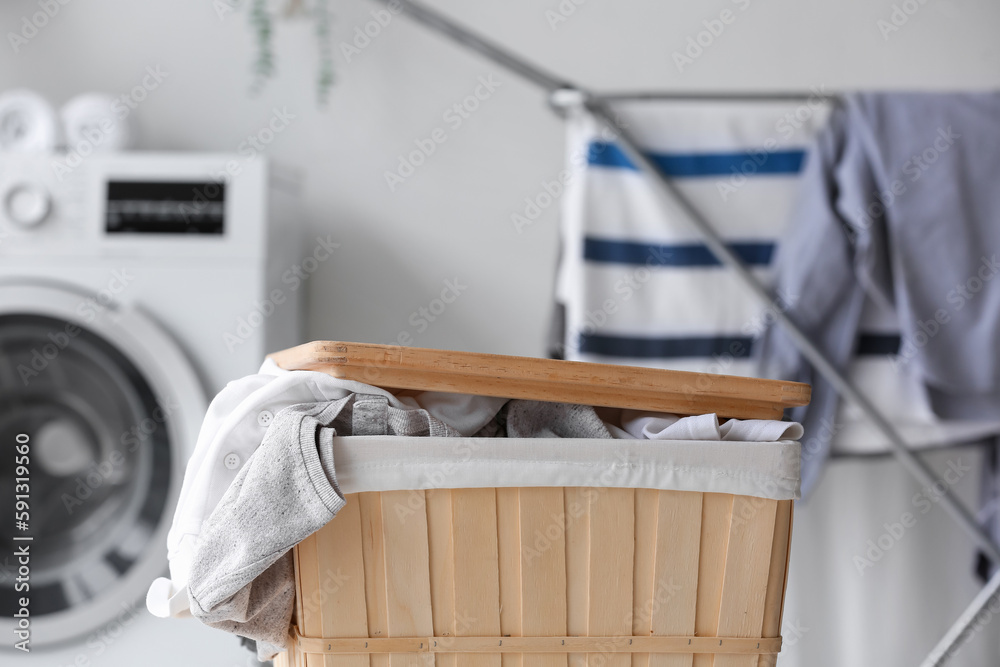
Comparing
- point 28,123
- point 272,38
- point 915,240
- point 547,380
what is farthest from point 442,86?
point 547,380

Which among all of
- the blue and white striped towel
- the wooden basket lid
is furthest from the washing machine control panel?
the wooden basket lid

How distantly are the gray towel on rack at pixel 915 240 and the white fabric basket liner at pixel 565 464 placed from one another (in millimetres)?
762

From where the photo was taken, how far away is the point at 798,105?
→ 1.33 metres

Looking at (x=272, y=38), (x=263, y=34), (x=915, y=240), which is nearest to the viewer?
(x=915, y=240)

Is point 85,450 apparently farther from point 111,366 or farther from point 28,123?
point 28,123

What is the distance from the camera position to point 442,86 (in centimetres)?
181

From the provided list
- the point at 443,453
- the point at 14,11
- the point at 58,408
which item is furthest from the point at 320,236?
the point at 443,453

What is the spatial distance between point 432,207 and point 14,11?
1.01 m

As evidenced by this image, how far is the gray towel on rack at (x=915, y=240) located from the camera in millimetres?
1245

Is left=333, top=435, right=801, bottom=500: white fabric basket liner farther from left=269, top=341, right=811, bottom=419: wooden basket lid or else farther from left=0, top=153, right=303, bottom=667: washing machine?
left=0, top=153, right=303, bottom=667: washing machine

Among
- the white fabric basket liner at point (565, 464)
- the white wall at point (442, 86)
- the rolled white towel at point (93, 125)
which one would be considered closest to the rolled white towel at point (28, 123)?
the rolled white towel at point (93, 125)

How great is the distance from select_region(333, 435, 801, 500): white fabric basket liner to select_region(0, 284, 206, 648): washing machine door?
0.90m

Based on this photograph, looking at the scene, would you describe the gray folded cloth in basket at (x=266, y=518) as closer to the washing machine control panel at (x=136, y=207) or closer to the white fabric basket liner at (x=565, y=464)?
the white fabric basket liner at (x=565, y=464)

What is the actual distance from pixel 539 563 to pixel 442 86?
1442 mm
